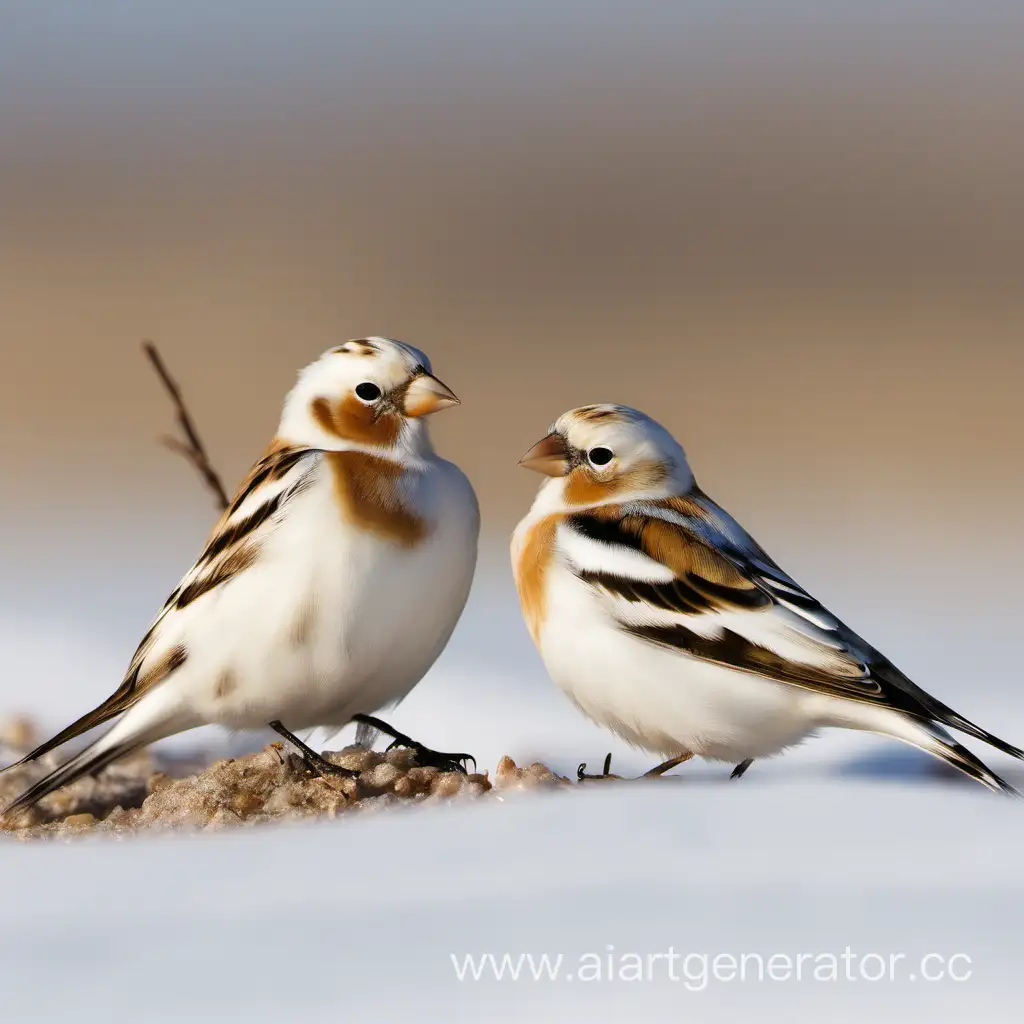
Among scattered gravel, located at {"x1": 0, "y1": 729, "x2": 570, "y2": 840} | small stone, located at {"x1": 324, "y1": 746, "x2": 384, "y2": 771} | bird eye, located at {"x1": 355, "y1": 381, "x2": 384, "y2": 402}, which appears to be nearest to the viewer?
scattered gravel, located at {"x1": 0, "y1": 729, "x2": 570, "y2": 840}

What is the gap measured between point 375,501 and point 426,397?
360mm

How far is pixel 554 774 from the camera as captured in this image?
11.7 feet

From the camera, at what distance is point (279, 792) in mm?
3652

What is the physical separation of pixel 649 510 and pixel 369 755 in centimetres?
97

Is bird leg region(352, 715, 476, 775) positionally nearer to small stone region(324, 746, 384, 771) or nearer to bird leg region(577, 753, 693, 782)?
small stone region(324, 746, 384, 771)

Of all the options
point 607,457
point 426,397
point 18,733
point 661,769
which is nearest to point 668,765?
point 661,769

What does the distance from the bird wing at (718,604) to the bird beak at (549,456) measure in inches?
6.7

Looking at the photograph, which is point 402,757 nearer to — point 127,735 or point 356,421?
point 127,735

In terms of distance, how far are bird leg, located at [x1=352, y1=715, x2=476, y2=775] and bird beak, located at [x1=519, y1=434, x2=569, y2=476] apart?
2.56ft

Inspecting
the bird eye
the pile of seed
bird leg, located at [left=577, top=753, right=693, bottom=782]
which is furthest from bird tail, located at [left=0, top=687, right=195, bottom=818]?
bird leg, located at [left=577, top=753, right=693, bottom=782]

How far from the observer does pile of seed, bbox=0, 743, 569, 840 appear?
3.53 metres

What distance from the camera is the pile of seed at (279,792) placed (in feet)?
11.6

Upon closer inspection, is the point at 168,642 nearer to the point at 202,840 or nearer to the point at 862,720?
the point at 202,840

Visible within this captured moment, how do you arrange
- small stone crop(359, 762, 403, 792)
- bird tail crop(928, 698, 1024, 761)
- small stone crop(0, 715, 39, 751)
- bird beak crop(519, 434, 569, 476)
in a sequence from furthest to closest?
small stone crop(0, 715, 39, 751)
bird beak crop(519, 434, 569, 476)
small stone crop(359, 762, 403, 792)
bird tail crop(928, 698, 1024, 761)
